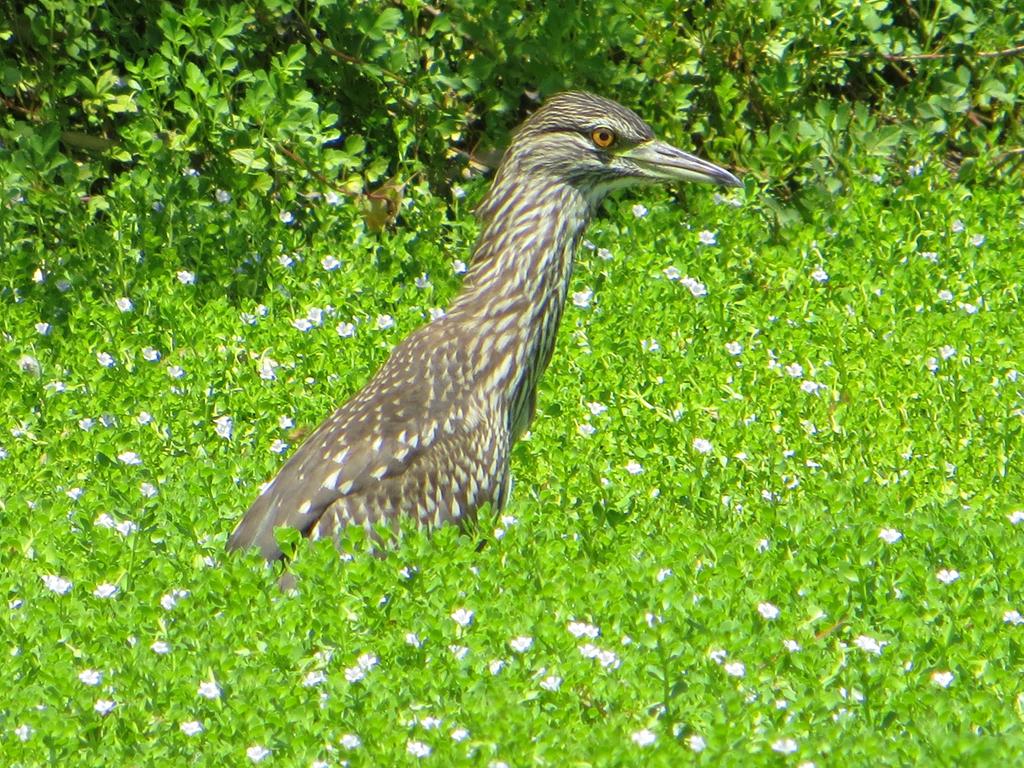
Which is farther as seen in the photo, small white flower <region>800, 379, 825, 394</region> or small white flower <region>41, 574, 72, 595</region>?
small white flower <region>800, 379, 825, 394</region>

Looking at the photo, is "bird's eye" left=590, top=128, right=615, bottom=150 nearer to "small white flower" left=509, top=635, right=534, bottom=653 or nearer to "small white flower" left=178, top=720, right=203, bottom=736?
"small white flower" left=509, top=635, right=534, bottom=653

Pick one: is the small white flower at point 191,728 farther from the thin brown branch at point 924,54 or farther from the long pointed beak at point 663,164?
the thin brown branch at point 924,54

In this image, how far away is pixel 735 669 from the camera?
4.88 metres

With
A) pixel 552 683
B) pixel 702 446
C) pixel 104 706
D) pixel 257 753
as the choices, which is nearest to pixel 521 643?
pixel 552 683

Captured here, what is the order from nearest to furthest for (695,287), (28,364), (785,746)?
(785,746) → (28,364) → (695,287)

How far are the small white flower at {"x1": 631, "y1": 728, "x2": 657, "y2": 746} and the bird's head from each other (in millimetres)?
2850

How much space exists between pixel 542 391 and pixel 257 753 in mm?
3122

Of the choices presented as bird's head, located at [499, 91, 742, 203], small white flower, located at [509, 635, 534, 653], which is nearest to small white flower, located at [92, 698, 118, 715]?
small white flower, located at [509, 635, 534, 653]

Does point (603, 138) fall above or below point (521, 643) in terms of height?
above

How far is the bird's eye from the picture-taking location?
6.81 metres

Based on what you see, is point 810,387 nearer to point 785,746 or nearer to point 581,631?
point 581,631

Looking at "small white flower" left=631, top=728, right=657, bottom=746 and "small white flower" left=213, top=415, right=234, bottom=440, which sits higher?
"small white flower" left=631, top=728, right=657, bottom=746

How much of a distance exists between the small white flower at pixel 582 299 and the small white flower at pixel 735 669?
11.8ft

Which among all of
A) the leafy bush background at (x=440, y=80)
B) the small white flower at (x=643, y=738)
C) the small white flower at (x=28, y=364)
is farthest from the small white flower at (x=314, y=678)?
the leafy bush background at (x=440, y=80)
